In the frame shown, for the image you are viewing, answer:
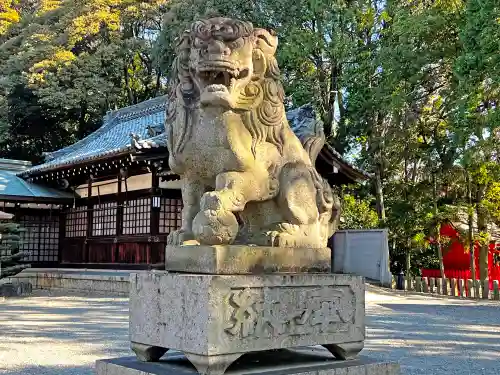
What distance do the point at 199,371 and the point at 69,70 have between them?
26.2 meters

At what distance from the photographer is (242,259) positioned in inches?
132

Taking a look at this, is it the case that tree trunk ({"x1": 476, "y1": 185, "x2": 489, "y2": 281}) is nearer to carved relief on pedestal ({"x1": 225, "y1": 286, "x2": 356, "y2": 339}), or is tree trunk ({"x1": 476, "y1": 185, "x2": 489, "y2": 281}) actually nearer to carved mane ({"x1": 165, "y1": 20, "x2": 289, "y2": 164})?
carved relief on pedestal ({"x1": 225, "y1": 286, "x2": 356, "y2": 339})

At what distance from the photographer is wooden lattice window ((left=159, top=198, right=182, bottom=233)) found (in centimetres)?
1700

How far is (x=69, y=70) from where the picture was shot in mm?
27328

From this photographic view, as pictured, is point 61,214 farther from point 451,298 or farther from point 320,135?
point 320,135

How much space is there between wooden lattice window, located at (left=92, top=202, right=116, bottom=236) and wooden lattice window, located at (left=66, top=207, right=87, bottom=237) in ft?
1.95

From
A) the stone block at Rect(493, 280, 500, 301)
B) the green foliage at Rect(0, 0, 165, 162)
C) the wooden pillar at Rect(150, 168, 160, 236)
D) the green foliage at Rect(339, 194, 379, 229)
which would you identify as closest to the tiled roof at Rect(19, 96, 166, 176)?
the wooden pillar at Rect(150, 168, 160, 236)

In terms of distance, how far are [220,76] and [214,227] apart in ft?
2.93

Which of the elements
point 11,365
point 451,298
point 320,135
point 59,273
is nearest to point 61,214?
point 59,273

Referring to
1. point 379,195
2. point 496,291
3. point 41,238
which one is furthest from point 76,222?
point 496,291

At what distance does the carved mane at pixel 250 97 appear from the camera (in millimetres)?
3629

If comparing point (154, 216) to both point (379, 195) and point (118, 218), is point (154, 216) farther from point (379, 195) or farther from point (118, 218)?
point (379, 195)

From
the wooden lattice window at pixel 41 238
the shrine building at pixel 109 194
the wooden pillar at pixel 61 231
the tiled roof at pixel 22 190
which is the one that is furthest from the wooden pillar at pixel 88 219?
the wooden lattice window at pixel 41 238

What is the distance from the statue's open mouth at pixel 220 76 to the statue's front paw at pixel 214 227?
71 centimetres
